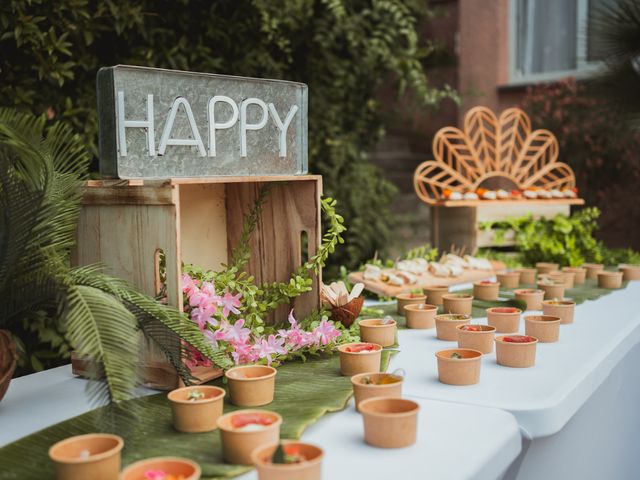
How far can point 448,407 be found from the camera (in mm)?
1276

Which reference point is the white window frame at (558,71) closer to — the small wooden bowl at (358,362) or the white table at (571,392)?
the white table at (571,392)

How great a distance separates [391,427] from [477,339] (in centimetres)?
65

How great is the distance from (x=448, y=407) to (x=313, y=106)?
11.9 feet

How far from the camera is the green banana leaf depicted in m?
1.05

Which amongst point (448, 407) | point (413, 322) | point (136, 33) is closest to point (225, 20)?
point (136, 33)

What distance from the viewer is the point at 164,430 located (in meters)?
1.19

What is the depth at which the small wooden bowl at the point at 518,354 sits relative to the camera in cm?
154

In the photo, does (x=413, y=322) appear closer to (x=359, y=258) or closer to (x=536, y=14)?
(x=359, y=258)

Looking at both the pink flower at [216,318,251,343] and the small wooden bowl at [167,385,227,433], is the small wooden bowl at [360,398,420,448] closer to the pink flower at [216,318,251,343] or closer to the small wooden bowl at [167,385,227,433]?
the small wooden bowl at [167,385,227,433]

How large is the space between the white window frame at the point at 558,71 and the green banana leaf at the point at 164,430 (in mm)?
5582

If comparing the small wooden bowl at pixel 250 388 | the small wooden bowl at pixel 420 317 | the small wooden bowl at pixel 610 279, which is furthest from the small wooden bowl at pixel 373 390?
the small wooden bowl at pixel 610 279

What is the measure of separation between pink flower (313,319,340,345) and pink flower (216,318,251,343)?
24cm

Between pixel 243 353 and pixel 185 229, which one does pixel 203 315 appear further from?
pixel 185 229

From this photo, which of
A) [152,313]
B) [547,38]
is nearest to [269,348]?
[152,313]
